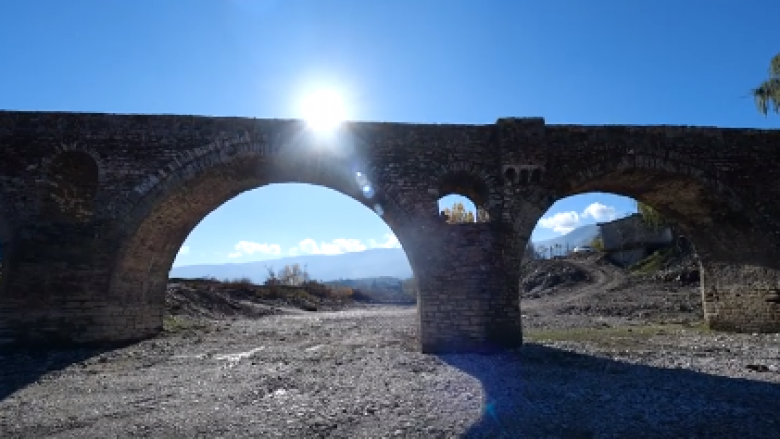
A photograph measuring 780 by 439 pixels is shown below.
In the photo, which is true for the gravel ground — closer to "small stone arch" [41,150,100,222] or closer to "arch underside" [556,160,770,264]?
"arch underside" [556,160,770,264]

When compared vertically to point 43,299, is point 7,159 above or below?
above

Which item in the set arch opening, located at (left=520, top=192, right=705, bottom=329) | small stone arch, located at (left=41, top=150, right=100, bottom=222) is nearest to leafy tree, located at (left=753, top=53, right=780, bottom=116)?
arch opening, located at (left=520, top=192, right=705, bottom=329)

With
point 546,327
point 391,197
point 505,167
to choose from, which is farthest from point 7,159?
point 546,327

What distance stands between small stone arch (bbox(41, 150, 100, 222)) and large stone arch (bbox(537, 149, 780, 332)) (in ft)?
38.1

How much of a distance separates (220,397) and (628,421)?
228 inches

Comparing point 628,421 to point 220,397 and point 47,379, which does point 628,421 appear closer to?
point 220,397

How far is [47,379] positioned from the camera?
28.5 ft

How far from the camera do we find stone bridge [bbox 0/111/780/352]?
10.9 m

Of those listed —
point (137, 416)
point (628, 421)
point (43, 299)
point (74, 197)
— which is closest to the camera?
point (628, 421)

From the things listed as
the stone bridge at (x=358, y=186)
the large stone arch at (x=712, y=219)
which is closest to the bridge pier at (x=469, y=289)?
the stone bridge at (x=358, y=186)

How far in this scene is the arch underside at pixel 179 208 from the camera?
11.5 metres

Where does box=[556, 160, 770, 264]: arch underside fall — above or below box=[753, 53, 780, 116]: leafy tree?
below

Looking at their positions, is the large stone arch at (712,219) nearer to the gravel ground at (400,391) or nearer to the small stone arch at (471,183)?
the small stone arch at (471,183)

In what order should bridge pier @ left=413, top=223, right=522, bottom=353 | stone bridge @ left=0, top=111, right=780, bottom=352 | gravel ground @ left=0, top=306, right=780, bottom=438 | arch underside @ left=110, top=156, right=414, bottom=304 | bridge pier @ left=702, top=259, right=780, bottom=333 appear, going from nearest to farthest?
1. gravel ground @ left=0, top=306, right=780, bottom=438
2. bridge pier @ left=413, top=223, right=522, bottom=353
3. stone bridge @ left=0, top=111, right=780, bottom=352
4. arch underside @ left=110, top=156, right=414, bottom=304
5. bridge pier @ left=702, top=259, right=780, bottom=333
